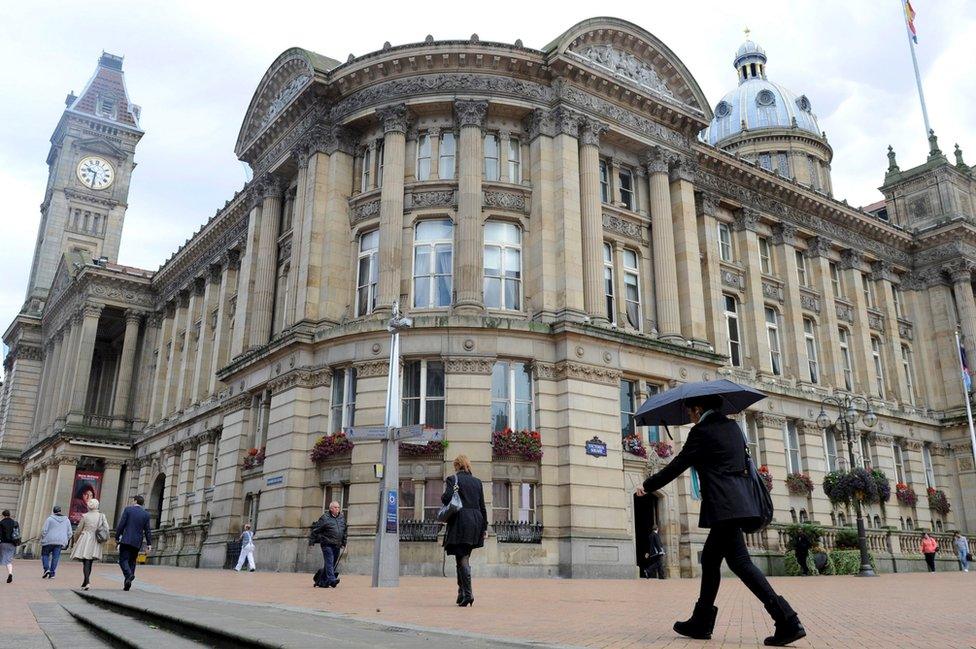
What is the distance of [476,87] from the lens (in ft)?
96.1

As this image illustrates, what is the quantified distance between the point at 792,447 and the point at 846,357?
8.41m

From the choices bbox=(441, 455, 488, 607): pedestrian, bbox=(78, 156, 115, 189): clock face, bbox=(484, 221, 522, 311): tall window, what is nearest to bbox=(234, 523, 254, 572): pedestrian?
bbox=(484, 221, 522, 311): tall window

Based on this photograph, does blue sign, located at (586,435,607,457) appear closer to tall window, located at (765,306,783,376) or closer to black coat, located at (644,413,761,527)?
tall window, located at (765,306,783,376)

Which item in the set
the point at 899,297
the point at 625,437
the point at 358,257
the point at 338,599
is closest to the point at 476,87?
the point at 358,257

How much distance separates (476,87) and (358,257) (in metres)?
7.87

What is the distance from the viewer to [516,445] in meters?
25.0

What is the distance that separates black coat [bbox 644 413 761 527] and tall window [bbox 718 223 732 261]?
31.4 m

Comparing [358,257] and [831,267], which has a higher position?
[831,267]

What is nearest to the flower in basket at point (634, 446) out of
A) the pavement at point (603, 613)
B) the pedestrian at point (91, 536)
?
the pavement at point (603, 613)

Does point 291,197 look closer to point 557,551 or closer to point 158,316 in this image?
point 557,551

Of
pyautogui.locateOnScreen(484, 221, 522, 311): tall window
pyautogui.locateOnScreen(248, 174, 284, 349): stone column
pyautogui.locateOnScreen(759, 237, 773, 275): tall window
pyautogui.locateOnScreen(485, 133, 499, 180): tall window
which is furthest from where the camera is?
pyautogui.locateOnScreen(759, 237, 773, 275): tall window

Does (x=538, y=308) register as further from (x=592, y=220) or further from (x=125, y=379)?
(x=125, y=379)

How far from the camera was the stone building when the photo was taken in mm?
25938

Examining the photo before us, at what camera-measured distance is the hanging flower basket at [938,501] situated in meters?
40.6
